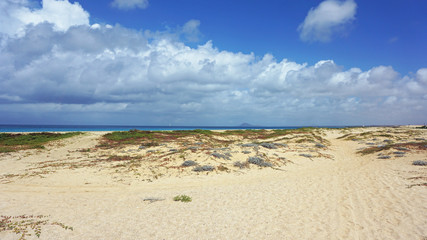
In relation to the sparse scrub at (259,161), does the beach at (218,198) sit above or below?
below

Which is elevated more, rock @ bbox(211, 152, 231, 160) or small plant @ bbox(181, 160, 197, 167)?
rock @ bbox(211, 152, 231, 160)

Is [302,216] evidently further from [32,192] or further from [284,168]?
[32,192]

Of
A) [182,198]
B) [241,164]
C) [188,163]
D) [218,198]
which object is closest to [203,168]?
[188,163]

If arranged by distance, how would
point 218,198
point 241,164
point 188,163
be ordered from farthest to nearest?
point 241,164 → point 188,163 → point 218,198

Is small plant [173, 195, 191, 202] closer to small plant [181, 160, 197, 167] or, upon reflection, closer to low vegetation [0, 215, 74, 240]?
low vegetation [0, 215, 74, 240]

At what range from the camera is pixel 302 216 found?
8.95 metres

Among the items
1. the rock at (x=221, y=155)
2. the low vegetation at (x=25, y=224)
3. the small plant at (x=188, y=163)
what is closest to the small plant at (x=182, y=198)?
the low vegetation at (x=25, y=224)

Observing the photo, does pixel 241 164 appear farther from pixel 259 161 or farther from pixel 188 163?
pixel 188 163

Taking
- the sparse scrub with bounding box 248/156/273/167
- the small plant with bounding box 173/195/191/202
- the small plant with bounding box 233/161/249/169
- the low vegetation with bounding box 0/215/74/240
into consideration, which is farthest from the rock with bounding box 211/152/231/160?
the low vegetation with bounding box 0/215/74/240

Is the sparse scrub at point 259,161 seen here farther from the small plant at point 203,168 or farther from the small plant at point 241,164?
the small plant at point 203,168

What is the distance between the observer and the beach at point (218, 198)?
783cm

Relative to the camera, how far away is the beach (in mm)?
7832

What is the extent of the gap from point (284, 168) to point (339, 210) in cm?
952

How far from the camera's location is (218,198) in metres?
11.4
